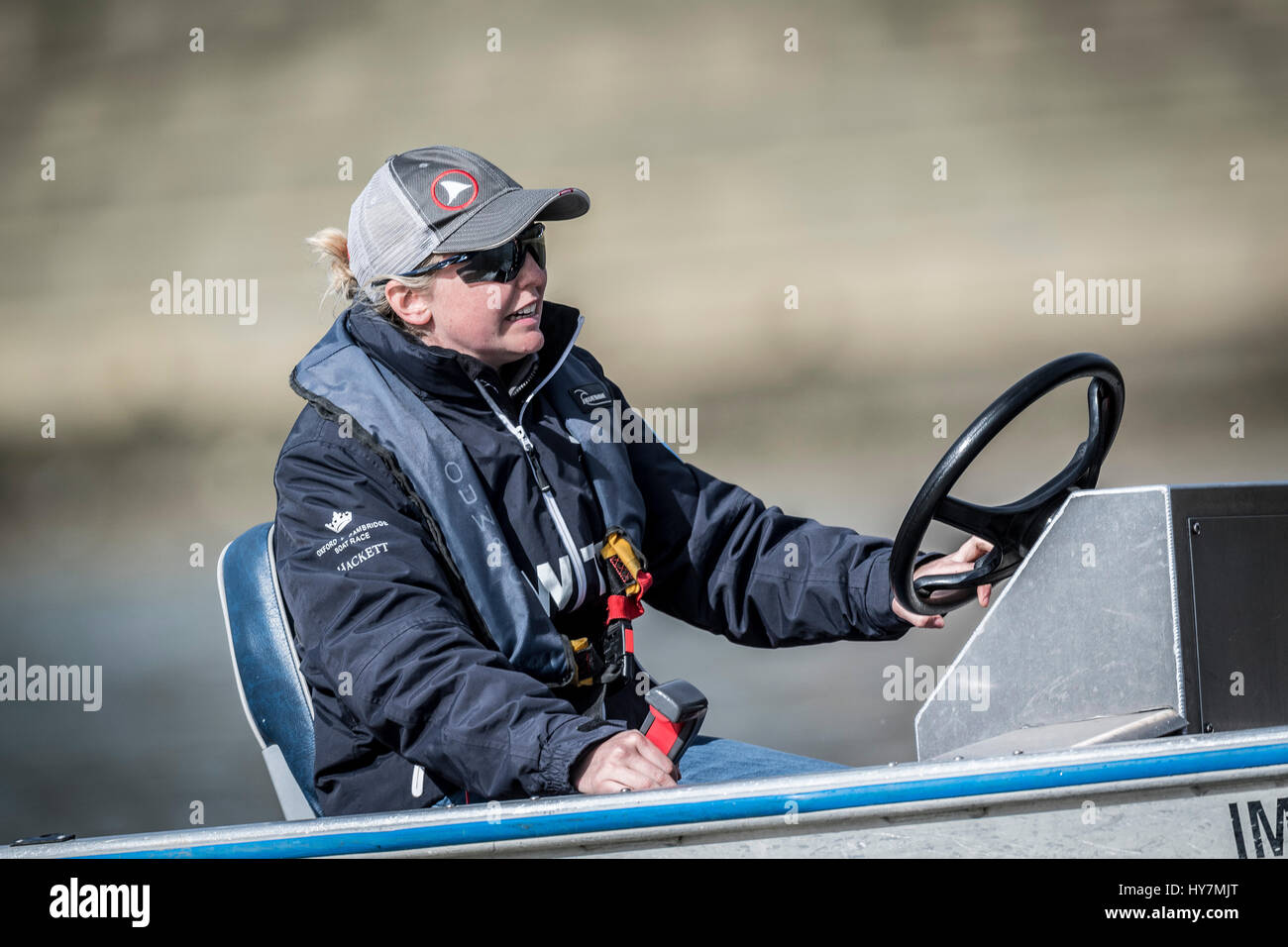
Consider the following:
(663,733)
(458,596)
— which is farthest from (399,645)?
(663,733)

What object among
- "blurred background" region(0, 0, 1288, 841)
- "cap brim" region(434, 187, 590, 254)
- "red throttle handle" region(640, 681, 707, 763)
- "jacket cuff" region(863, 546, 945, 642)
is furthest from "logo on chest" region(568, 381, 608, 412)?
"blurred background" region(0, 0, 1288, 841)

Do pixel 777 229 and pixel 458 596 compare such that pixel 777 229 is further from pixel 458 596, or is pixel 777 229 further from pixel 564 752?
pixel 564 752

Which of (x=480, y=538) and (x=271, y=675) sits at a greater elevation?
(x=480, y=538)

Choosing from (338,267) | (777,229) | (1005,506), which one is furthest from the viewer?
(777,229)

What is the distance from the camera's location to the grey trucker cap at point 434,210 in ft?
4.32

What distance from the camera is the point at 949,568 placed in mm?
1319

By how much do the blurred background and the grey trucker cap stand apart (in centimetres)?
384

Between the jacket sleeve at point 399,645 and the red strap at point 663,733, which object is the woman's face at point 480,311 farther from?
the red strap at point 663,733

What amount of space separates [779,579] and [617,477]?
0.23 meters

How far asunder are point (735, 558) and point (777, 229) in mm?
4308

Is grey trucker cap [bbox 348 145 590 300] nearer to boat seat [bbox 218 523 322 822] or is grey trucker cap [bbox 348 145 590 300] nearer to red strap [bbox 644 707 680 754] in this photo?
boat seat [bbox 218 523 322 822]

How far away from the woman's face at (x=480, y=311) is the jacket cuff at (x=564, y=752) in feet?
1.46
